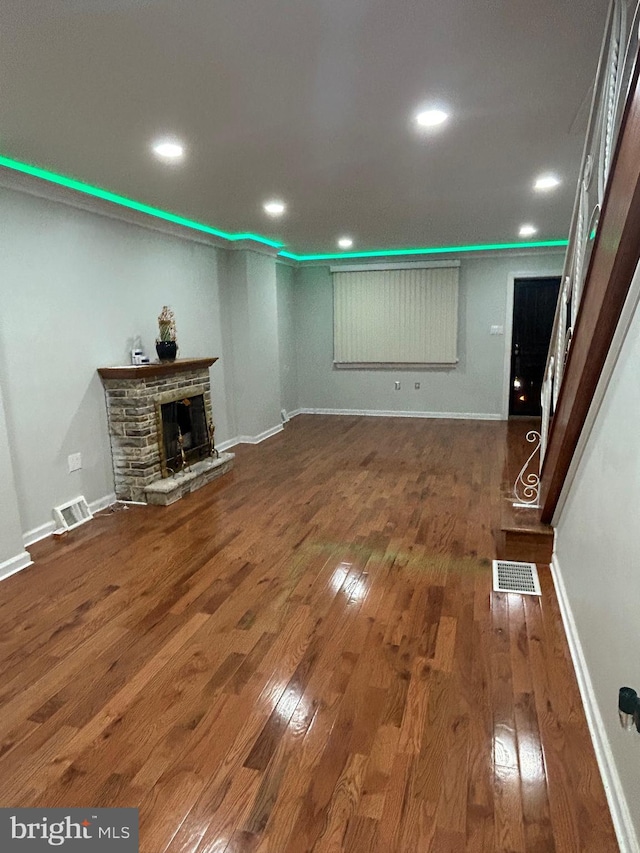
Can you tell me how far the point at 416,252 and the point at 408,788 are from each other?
692 cm

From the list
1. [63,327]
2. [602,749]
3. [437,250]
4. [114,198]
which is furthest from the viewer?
[437,250]

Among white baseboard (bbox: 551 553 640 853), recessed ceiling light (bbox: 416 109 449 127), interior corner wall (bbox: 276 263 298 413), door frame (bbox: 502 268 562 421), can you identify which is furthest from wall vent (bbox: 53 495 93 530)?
door frame (bbox: 502 268 562 421)

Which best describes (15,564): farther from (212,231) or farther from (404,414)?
(404,414)

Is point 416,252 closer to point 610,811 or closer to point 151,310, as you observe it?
point 151,310

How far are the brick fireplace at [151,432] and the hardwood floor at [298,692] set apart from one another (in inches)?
23.3

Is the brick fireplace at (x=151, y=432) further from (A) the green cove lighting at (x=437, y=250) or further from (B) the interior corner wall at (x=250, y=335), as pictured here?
(A) the green cove lighting at (x=437, y=250)

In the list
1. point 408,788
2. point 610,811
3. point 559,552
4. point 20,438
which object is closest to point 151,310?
point 20,438

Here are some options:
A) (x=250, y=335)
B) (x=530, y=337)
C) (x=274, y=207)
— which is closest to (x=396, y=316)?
(x=530, y=337)

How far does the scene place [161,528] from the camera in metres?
3.76

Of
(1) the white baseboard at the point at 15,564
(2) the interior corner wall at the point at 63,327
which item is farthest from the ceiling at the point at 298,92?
(1) the white baseboard at the point at 15,564

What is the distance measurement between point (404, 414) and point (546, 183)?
4.52 metres

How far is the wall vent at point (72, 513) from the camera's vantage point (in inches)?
148

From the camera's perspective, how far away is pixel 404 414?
7.99 metres

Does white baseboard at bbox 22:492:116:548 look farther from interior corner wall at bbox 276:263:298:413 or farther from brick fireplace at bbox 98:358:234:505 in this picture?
interior corner wall at bbox 276:263:298:413
